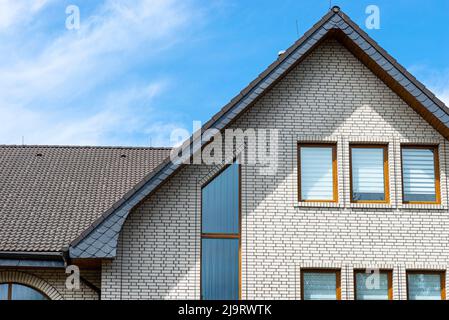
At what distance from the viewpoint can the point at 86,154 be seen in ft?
77.4

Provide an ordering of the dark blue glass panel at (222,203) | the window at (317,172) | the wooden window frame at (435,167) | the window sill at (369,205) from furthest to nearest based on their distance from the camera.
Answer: the wooden window frame at (435,167) → the window at (317,172) → the window sill at (369,205) → the dark blue glass panel at (222,203)

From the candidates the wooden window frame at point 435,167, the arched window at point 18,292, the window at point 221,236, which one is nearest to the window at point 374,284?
the wooden window frame at point 435,167

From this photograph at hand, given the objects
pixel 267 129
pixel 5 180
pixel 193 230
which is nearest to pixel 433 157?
pixel 267 129

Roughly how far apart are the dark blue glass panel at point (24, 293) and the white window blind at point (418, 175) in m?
7.59

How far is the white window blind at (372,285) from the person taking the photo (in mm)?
16406

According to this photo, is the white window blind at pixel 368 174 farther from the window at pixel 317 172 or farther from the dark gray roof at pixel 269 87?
the dark gray roof at pixel 269 87

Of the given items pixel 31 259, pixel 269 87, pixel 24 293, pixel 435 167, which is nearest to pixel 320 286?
pixel 435 167

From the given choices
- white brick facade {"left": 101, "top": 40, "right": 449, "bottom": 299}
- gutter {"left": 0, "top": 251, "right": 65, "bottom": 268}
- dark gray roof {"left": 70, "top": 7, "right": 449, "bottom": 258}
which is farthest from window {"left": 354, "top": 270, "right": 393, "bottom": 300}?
gutter {"left": 0, "top": 251, "right": 65, "bottom": 268}

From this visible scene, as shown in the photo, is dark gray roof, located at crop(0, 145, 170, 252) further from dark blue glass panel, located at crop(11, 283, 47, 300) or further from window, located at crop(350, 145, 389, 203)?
window, located at crop(350, 145, 389, 203)

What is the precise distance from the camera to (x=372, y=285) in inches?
648

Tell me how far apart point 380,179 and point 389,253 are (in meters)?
1.54

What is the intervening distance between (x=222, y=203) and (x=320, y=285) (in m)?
2.44

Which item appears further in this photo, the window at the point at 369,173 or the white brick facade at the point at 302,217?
the window at the point at 369,173

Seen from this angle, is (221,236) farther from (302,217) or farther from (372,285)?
(372,285)
